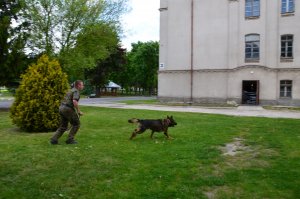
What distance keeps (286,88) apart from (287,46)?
11.8ft

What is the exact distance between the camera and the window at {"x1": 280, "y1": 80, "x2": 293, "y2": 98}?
30758 millimetres

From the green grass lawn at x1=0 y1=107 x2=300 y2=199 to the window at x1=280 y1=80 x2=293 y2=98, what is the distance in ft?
66.7

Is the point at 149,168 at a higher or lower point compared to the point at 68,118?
lower

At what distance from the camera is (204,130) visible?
13.5m

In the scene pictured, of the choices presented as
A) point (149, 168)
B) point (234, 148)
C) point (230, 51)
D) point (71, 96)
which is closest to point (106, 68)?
point (230, 51)

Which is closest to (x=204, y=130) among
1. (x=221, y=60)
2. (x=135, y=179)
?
(x=135, y=179)

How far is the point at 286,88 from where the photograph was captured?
30.9 m

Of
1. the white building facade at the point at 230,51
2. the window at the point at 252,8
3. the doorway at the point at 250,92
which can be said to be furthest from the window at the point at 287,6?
the doorway at the point at 250,92

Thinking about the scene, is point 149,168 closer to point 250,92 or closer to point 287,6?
point 250,92

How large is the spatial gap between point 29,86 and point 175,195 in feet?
31.0

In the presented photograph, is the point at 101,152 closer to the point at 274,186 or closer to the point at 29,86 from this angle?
the point at 274,186

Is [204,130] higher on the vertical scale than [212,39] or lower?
lower

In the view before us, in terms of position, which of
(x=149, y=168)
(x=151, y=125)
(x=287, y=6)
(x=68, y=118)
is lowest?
(x=149, y=168)

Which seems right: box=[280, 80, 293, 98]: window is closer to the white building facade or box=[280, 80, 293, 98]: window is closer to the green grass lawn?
the white building facade
